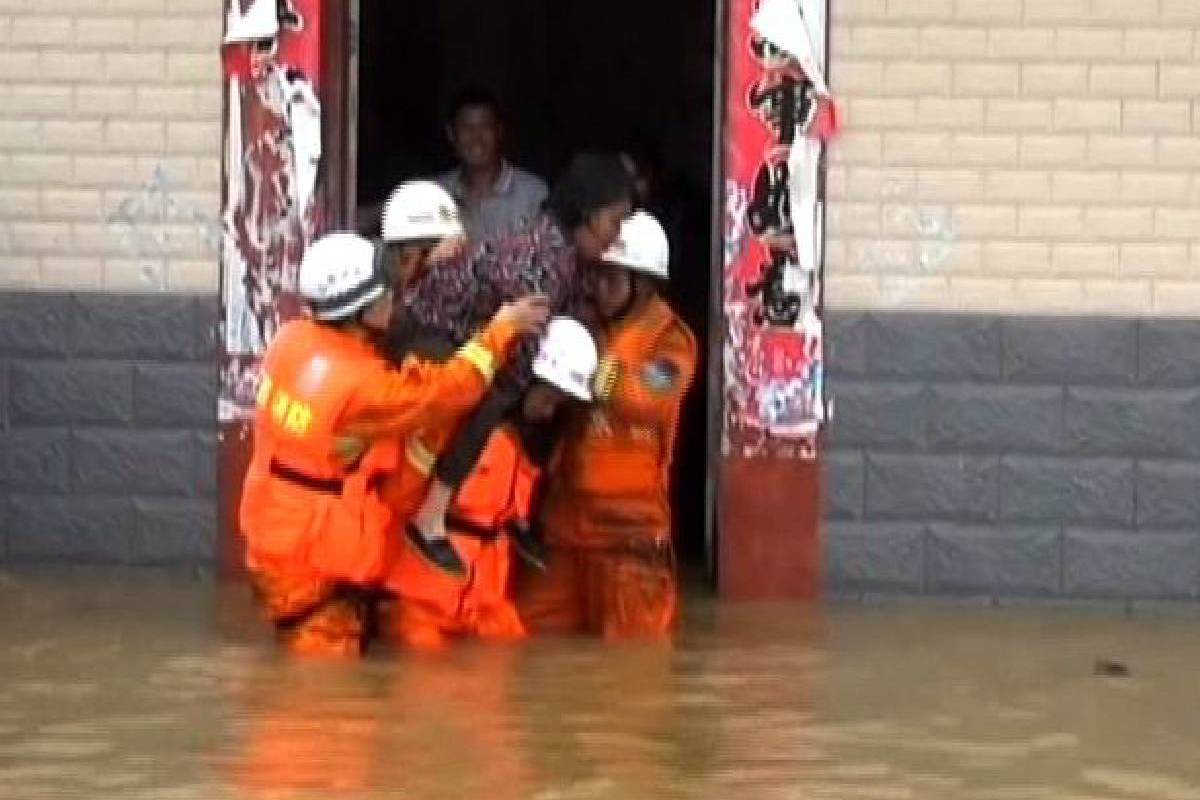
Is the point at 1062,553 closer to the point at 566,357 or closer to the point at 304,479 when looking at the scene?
the point at 566,357

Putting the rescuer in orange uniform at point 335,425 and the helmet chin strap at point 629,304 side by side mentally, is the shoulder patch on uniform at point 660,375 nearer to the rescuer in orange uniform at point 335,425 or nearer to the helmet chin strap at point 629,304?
the helmet chin strap at point 629,304

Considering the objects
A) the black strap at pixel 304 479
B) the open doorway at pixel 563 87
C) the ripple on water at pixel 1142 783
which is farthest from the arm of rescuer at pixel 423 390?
the open doorway at pixel 563 87

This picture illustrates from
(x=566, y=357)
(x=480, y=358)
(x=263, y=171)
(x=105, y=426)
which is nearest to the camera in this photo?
(x=480, y=358)

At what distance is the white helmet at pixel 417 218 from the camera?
938 cm

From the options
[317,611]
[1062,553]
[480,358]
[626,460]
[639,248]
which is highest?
[639,248]

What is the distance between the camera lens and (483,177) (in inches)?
429

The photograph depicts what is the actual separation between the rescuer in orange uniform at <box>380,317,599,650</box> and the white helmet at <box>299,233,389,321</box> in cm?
49

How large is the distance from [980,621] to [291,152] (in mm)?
2999

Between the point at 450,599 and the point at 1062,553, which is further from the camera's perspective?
the point at 1062,553

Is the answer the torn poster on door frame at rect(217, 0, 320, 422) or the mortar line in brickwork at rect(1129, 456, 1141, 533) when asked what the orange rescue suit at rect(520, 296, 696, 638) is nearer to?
the torn poster on door frame at rect(217, 0, 320, 422)

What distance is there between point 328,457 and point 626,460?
43.7 inches

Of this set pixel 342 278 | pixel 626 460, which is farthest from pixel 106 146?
pixel 626 460

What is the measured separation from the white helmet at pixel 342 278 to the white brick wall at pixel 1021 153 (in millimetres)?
2117

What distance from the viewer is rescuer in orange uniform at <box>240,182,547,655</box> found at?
29.0ft
